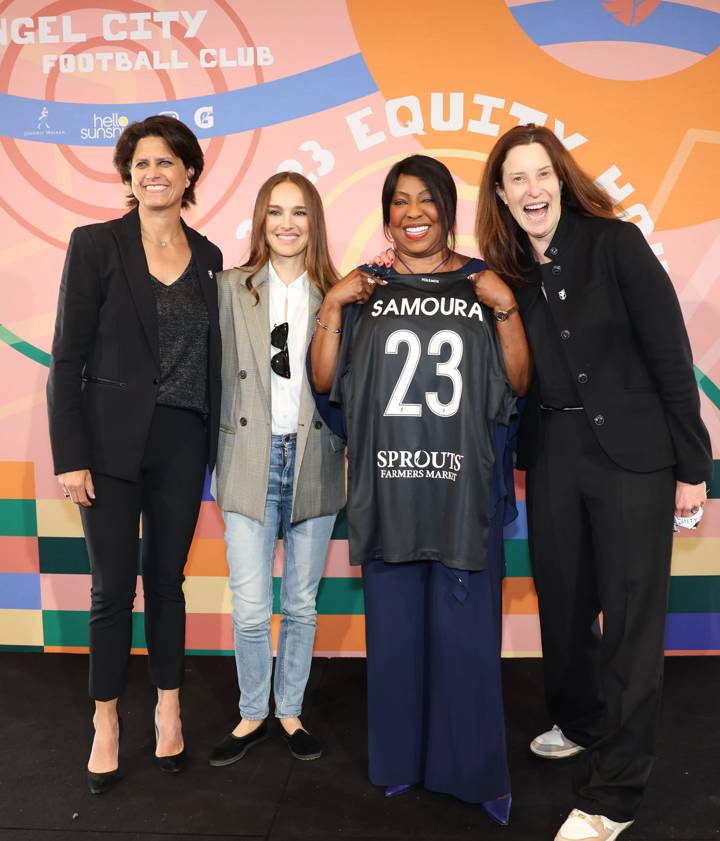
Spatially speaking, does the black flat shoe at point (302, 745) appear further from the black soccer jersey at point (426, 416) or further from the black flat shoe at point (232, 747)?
the black soccer jersey at point (426, 416)

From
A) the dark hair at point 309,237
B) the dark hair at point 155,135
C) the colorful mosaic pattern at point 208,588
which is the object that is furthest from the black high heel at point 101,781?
the dark hair at point 155,135

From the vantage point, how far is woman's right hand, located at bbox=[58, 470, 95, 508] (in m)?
2.21

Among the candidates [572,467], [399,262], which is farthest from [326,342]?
[572,467]

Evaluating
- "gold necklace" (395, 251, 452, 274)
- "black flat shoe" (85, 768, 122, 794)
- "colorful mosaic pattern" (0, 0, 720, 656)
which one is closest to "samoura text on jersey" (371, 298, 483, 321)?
"gold necklace" (395, 251, 452, 274)

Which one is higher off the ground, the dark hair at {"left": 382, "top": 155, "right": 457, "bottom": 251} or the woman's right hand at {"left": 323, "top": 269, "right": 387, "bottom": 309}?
the dark hair at {"left": 382, "top": 155, "right": 457, "bottom": 251}

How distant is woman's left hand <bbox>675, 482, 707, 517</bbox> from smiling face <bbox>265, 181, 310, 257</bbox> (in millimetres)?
1291

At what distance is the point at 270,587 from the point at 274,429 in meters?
0.53

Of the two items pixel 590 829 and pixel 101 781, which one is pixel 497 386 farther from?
pixel 101 781

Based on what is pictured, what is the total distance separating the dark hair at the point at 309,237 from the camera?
237 centimetres

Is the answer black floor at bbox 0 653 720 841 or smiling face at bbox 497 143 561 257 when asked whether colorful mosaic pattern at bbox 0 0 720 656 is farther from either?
smiling face at bbox 497 143 561 257

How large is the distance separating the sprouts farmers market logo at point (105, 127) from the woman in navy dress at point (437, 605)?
1.59 metres

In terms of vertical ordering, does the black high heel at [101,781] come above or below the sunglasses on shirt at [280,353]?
Answer: below

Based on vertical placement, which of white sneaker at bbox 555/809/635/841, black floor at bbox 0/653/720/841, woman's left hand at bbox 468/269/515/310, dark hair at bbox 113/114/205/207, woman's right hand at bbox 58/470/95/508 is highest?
dark hair at bbox 113/114/205/207

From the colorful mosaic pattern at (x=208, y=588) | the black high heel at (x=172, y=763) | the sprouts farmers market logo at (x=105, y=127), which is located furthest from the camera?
the colorful mosaic pattern at (x=208, y=588)
